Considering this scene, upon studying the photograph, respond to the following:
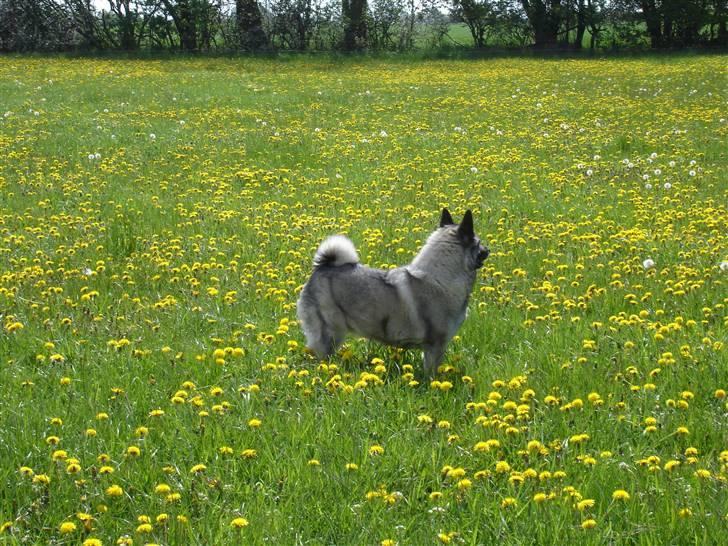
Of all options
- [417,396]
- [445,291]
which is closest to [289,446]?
[417,396]

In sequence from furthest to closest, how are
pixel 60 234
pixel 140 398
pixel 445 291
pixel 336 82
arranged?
pixel 336 82 < pixel 60 234 < pixel 445 291 < pixel 140 398

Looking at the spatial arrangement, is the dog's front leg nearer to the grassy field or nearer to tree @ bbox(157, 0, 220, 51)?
the grassy field

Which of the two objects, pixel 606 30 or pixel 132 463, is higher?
pixel 606 30

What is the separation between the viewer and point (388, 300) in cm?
497

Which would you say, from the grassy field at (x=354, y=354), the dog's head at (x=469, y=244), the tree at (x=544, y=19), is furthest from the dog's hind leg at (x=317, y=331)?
the tree at (x=544, y=19)

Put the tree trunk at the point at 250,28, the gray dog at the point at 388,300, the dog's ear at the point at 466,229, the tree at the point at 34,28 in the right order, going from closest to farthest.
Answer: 1. the gray dog at the point at 388,300
2. the dog's ear at the point at 466,229
3. the tree trunk at the point at 250,28
4. the tree at the point at 34,28

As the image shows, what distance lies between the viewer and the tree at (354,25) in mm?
34812

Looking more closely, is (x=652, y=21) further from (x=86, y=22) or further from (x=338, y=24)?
(x=86, y=22)

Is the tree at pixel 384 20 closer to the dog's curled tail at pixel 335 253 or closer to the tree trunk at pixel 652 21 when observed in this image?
the tree trunk at pixel 652 21

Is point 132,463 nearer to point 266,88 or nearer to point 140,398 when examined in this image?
point 140,398

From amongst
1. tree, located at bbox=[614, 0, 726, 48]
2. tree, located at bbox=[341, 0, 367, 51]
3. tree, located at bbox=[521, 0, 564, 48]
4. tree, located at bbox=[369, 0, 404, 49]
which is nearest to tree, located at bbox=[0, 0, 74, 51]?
tree, located at bbox=[341, 0, 367, 51]

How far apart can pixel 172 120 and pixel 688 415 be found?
1340 cm

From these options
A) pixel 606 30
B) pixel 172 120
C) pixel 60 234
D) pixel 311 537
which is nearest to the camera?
pixel 311 537

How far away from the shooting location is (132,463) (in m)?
3.69
